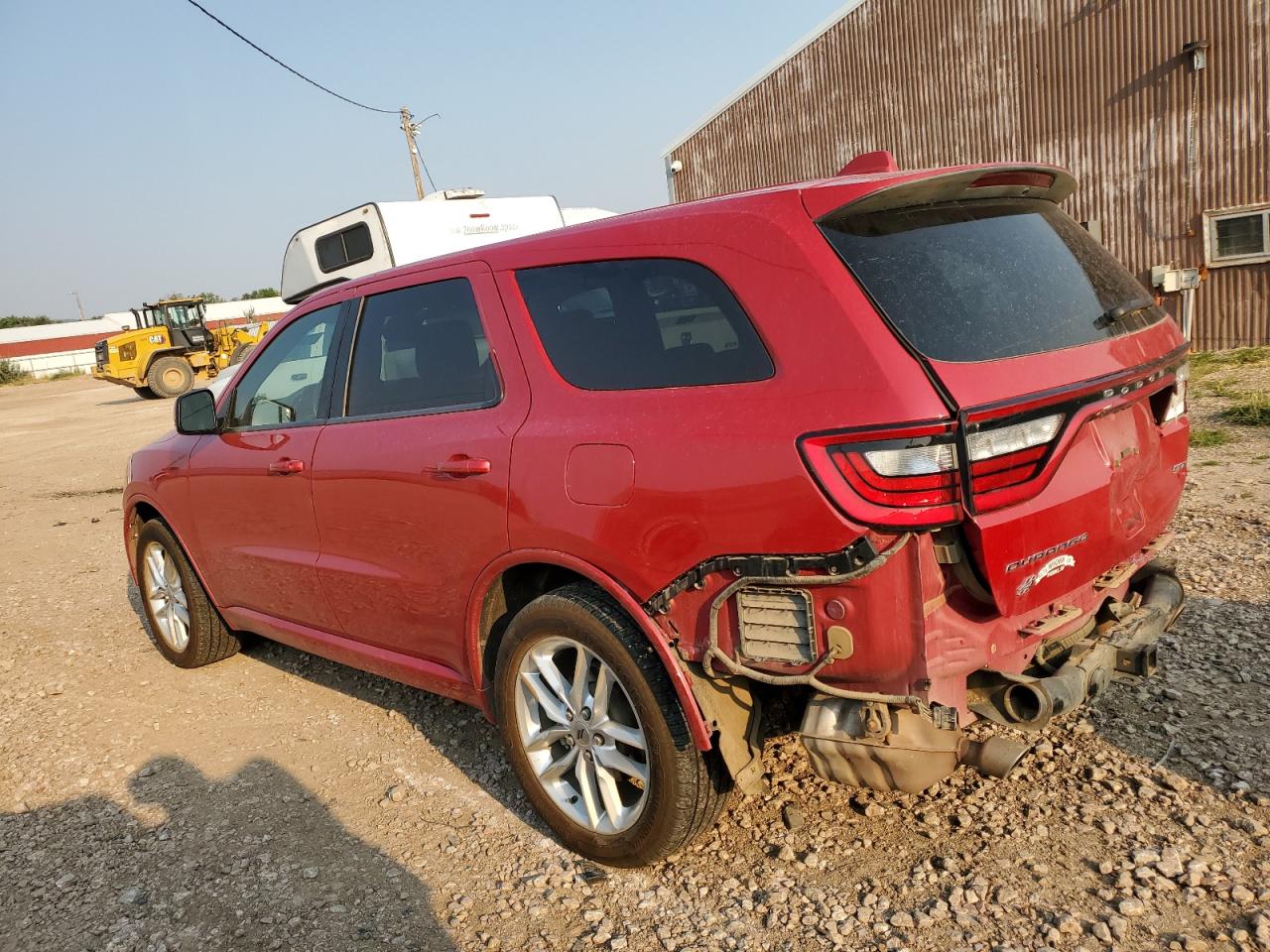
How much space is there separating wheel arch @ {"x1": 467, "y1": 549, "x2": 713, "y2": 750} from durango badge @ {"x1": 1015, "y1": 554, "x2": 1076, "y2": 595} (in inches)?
34.6

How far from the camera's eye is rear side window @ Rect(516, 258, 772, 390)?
8.26ft

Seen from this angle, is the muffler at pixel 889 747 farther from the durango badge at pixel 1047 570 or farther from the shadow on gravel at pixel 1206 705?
the shadow on gravel at pixel 1206 705

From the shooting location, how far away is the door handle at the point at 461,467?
9.91 feet

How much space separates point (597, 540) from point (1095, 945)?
1605 mm

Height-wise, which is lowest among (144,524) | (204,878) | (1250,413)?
(1250,413)

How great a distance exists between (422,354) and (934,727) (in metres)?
2.12

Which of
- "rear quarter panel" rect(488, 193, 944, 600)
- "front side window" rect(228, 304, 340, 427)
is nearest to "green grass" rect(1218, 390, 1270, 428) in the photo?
"rear quarter panel" rect(488, 193, 944, 600)

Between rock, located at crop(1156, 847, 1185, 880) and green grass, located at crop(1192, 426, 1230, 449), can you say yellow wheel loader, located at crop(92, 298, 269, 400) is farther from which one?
rock, located at crop(1156, 847, 1185, 880)

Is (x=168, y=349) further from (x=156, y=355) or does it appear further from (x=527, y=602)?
(x=527, y=602)

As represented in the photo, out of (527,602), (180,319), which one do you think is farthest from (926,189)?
(180,319)

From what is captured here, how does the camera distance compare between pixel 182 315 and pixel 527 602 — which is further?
pixel 182 315

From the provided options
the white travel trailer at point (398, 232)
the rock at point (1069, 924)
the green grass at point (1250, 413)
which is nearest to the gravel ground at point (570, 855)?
the rock at point (1069, 924)

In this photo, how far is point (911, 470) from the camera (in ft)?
7.16

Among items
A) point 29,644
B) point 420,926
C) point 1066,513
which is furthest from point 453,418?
point 29,644
